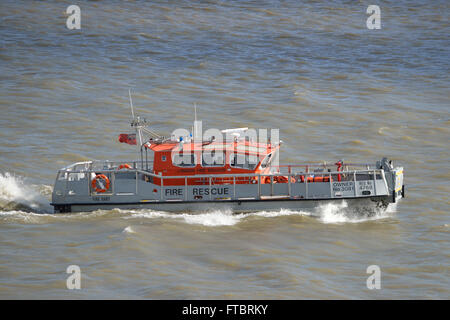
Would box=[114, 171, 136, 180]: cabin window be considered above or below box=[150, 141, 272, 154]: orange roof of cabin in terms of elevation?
below

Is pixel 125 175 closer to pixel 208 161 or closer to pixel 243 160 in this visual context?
pixel 208 161

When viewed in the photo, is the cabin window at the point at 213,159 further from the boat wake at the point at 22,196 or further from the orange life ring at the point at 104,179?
the boat wake at the point at 22,196

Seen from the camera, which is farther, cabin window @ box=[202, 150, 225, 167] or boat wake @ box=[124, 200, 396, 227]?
cabin window @ box=[202, 150, 225, 167]

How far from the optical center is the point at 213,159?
2469 cm

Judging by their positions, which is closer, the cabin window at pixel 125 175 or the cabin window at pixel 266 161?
the cabin window at pixel 266 161

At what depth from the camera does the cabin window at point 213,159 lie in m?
24.6

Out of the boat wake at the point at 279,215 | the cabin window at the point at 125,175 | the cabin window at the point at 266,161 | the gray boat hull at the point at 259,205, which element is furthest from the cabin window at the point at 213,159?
the cabin window at the point at 125,175

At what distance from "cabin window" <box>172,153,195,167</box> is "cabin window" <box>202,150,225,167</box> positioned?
423 mm

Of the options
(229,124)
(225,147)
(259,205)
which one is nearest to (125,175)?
(225,147)

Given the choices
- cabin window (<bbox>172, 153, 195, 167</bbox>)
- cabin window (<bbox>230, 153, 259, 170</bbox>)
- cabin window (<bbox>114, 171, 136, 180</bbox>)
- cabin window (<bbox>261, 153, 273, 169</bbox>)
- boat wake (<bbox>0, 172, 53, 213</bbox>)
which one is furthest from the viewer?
boat wake (<bbox>0, 172, 53, 213</bbox>)

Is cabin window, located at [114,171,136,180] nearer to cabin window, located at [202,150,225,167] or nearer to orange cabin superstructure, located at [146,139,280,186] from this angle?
orange cabin superstructure, located at [146,139,280,186]

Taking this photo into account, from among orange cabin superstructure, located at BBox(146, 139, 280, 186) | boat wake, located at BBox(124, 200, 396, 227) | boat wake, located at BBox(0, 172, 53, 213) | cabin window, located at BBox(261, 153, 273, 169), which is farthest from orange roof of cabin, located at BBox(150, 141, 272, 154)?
boat wake, located at BBox(0, 172, 53, 213)

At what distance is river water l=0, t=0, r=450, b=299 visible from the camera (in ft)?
66.8

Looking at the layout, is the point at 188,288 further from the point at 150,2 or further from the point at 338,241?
the point at 150,2
